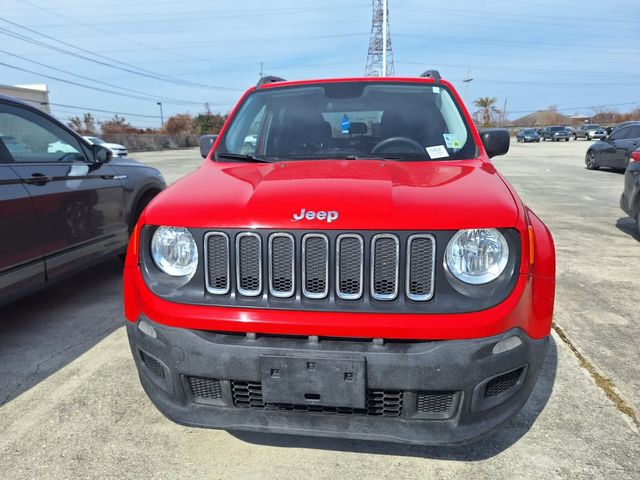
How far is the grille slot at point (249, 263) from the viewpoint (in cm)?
193

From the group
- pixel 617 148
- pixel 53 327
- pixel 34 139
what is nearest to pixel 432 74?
pixel 34 139

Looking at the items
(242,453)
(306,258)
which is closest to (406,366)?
(306,258)

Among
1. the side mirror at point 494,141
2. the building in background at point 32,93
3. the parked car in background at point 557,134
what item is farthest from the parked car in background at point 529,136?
the side mirror at point 494,141

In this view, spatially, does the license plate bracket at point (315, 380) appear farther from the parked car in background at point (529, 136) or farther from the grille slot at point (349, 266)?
the parked car in background at point (529, 136)

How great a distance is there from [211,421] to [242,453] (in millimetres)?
438

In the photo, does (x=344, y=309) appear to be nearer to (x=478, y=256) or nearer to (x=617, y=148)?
(x=478, y=256)

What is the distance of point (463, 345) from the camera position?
1773mm

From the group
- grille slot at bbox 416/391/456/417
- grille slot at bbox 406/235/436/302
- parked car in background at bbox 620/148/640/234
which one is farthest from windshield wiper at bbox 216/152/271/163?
parked car in background at bbox 620/148/640/234

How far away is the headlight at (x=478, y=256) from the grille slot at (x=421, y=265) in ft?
0.29

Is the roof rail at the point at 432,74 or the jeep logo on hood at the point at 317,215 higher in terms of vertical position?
the roof rail at the point at 432,74

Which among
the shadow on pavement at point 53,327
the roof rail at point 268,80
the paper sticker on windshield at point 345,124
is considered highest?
the roof rail at point 268,80

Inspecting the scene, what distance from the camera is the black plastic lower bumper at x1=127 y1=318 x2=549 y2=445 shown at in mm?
1778

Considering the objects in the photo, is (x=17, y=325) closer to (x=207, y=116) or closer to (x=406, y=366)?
(x=406, y=366)

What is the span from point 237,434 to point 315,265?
1140 millimetres
